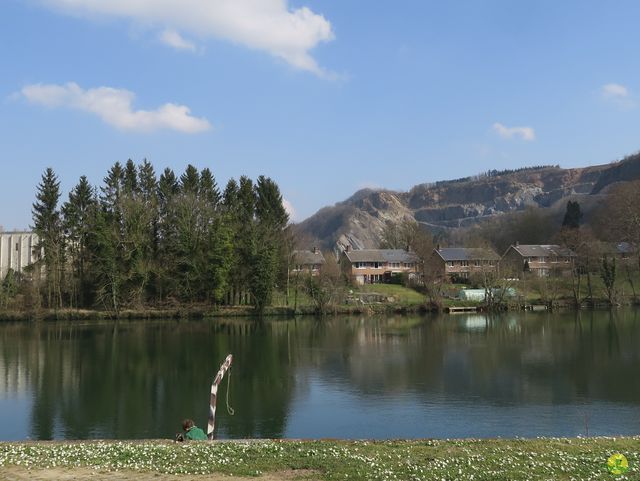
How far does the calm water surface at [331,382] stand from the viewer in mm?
19328

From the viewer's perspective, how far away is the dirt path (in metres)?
10.2

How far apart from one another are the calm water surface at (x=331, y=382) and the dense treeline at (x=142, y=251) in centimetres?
1190

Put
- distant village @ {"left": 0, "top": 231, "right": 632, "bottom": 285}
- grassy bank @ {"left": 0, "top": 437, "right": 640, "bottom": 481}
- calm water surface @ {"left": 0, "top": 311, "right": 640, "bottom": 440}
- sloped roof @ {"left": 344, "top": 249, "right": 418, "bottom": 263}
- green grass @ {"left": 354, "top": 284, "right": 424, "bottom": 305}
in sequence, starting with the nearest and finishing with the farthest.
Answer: grassy bank @ {"left": 0, "top": 437, "right": 640, "bottom": 481}, calm water surface @ {"left": 0, "top": 311, "right": 640, "bottom": 440}, green grass @ {"left": 354, "top": 284, "right": 424, "bottom": 305}, distant village @ {"left": 0, "top": 231, "right": 632, "bottom": 285}, sloped roof @ {"left": 344, "top": 249, "right": 418, "bottom": 263}

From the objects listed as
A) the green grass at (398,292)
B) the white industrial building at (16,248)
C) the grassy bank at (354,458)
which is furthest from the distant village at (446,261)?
the grassy bank at (354,458)

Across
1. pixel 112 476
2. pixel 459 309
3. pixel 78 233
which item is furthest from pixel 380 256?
pixel 112 476

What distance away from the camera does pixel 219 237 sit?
2394 inches

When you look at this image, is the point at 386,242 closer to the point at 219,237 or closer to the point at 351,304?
the point at 351,304

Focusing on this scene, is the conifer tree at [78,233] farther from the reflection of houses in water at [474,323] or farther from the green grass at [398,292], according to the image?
the reflection of houses in water at [474,323]

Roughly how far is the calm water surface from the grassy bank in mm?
5009

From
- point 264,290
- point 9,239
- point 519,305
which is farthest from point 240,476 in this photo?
point 9,239

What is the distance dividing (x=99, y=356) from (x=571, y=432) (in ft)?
93.2

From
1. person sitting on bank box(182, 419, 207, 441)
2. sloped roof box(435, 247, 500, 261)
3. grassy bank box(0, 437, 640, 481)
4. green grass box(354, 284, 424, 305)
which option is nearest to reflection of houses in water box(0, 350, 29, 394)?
grassy bank box(0, 437, 640, 481)

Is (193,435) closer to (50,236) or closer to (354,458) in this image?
(354,458)

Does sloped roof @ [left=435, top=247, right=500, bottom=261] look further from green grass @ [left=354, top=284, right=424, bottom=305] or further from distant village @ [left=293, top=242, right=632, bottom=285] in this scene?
green grass @ [left=354, top=284, right=424, bottom=305]
